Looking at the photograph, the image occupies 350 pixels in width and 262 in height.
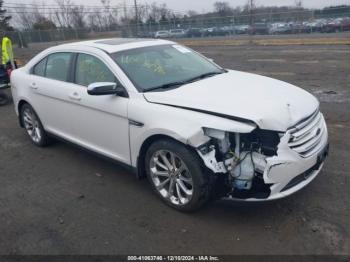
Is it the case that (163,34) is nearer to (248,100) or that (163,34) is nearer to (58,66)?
(58,66)

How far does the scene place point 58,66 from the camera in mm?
4871

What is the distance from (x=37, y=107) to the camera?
529cm

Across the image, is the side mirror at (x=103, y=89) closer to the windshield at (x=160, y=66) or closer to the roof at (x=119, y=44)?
the windshield at (x=160, y=66)

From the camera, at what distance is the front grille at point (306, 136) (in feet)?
10.3

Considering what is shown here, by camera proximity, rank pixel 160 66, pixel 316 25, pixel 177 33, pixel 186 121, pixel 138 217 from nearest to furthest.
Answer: pixel 186 121 < pixel 138 217 < pixel 160 66 < pixel 316 25 < pixel 177 33

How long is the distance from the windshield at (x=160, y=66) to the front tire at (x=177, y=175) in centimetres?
76

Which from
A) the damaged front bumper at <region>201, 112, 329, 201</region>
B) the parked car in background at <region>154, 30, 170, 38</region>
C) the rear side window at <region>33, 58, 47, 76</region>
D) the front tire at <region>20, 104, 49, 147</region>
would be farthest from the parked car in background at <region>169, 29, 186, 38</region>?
the damaged front bumper at <region>201, 112, 329, 201</region>

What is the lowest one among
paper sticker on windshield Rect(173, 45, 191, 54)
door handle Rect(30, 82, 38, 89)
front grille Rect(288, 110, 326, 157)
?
front grille Rect(288, 110, 326, 157)

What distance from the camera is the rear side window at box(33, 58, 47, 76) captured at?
205 inches

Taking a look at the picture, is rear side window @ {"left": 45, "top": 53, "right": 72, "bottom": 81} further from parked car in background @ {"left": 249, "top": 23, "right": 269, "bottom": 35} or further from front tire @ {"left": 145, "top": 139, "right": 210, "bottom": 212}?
parked car in background @ {"left": 249, "top": 23, "right": 269, "bottom": 35}

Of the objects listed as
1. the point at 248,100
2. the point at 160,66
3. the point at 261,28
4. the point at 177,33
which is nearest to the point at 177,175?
the point at 248,100

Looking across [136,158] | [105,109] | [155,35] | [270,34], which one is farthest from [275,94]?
[155,35]

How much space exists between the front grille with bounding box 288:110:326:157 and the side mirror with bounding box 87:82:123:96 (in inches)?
73.7

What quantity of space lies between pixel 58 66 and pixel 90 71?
85 centimetres
